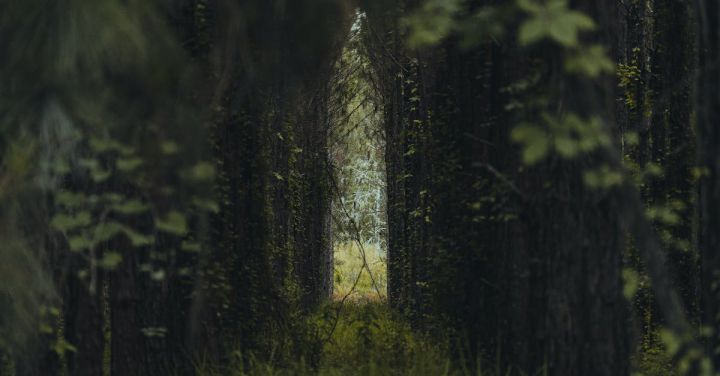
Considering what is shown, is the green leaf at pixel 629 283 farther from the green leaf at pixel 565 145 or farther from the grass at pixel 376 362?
the grass at pixel 376 362

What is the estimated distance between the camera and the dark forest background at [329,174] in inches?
176

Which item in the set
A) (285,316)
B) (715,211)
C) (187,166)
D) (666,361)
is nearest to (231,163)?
(285,316)

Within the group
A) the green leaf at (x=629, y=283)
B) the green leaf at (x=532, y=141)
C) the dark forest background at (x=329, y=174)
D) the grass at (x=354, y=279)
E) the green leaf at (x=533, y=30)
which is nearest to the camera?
the green leaf at (x=533, y=30)

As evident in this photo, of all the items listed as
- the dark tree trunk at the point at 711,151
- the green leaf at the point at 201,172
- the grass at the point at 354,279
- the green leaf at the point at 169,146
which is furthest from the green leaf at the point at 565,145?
the grass at the point at 354,279

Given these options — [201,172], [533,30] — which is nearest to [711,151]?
[533,30]

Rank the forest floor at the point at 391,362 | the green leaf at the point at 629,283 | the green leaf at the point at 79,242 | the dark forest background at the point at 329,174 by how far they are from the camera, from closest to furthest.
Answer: the dark forest background at the point at 329,174
the green leaf at the point at 79,242
the green leaf at the point at 629,283
the forest floor at the point at 391,362

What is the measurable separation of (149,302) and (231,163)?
1.59 m

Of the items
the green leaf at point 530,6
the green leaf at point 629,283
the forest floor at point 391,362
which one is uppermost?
the green leaf at point 530,6

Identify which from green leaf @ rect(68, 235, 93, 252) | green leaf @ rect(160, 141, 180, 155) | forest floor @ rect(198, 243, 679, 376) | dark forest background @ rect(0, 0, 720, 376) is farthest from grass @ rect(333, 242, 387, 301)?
green leaf @ rect(160, 141, 180, 155)

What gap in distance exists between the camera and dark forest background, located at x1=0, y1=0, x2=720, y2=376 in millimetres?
4465

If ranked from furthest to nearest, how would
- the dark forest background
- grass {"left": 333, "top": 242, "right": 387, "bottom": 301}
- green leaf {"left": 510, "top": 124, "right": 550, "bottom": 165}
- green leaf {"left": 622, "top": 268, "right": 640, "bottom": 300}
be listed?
grass {"left": 333, "top": 242, "right": 387, "bottom": 301}, green leaf {"left": 622, "top": 268, "right": 640, "bottom": 300}, the dark forest background, green leaf {"left": 510, "top": 124, "right": 550, "bottom": 165}

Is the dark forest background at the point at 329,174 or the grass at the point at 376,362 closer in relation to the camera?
the dark forest background at the point at 329,174

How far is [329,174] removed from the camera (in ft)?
22.8

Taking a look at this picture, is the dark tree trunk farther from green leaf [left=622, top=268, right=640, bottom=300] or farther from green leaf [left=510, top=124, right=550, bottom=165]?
green leaf [left=510, top=124, right=550, bottom=165]
